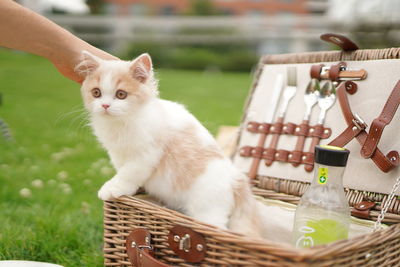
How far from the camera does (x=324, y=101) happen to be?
1.70 metres

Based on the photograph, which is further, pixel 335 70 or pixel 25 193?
pixel 25 193

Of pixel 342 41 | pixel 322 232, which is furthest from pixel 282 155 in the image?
pixel 322 232

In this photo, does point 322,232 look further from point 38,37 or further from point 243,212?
point 38,37

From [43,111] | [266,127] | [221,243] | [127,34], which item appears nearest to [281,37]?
Result: [127,34]

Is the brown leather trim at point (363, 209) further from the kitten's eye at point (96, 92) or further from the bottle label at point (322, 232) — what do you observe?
the kitten's eye at point (96, 92)

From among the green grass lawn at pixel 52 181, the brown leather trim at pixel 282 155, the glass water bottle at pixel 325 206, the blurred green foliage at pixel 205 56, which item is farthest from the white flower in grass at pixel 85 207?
the blurred green foliage at pixel 205 56

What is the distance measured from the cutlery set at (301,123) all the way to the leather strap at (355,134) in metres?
0.07

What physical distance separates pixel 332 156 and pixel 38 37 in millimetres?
1098

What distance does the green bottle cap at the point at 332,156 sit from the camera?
109 centimetres

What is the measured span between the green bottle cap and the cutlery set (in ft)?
1.79

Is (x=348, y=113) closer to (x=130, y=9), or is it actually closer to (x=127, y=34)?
(x=127, y=34)

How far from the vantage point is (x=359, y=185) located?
1.48 m

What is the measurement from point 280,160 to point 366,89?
45 cm

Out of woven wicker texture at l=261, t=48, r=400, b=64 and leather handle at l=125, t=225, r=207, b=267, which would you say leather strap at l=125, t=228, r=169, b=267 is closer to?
leather handle at l=125, t=225, r=207, b=267
